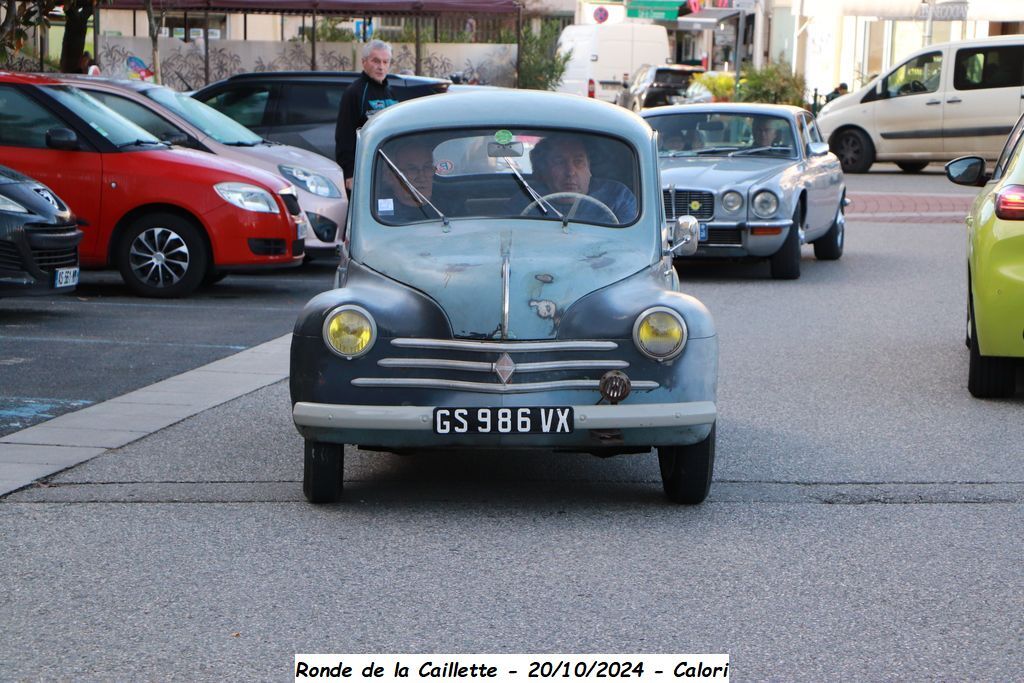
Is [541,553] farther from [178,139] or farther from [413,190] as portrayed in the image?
[178,139]

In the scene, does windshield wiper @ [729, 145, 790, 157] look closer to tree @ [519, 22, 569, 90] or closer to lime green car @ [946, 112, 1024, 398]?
lime green car @ [946, 112, 1024, 398]

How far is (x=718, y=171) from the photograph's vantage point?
601 inches

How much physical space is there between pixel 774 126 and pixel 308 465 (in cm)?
1060

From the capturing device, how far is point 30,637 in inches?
187

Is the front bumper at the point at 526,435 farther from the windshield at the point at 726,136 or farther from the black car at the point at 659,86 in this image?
the black car at the point at 659,86

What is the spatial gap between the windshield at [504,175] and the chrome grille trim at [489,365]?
120cm

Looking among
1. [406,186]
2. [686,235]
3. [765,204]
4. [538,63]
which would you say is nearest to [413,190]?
[406,186]

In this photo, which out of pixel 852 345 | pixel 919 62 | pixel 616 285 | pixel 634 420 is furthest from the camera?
pixel 919 62

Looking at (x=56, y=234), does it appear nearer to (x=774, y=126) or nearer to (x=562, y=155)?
(x=562, y=155)

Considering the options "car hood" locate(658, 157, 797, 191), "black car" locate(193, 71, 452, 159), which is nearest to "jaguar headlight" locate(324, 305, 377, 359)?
"car hood" locate(658, 157, 797, 191)

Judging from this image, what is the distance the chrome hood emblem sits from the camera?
241 inches

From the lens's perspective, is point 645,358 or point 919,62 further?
point 919,62

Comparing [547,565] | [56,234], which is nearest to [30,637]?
[547,565]

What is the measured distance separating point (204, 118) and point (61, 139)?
2.79 m
